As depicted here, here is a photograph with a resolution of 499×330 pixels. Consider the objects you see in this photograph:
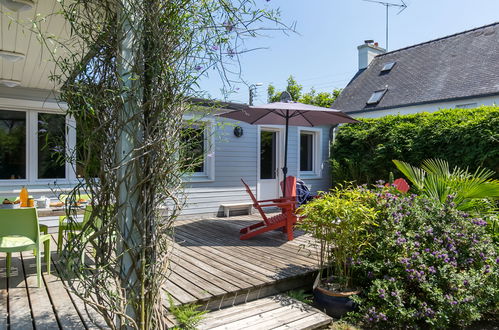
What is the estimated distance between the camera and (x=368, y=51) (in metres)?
15.1

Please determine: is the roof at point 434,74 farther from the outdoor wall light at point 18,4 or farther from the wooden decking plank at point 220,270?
the outdoor wall light at point 18,4

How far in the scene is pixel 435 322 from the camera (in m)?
2.99

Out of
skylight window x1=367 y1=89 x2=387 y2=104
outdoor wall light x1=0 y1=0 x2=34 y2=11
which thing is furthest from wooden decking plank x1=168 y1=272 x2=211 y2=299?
skylight window x1=367 y1=89 x2=387 y2=104

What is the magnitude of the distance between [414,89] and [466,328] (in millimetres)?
10151

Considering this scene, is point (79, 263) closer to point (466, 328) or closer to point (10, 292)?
point (10, 292)

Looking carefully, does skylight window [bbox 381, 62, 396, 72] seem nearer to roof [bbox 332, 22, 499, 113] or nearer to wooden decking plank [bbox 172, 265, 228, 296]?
roof [bbox 332, 22, 499, 113]

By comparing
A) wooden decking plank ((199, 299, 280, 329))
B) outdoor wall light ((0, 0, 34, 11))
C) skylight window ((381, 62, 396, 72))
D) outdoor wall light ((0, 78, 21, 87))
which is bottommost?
wooden decking plank ((199, 299, 280, 329))

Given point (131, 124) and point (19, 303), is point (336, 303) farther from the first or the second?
point (19, 303)

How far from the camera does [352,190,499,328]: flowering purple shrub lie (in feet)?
10.0

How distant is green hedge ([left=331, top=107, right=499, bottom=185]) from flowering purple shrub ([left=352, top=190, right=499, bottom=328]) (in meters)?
2.79

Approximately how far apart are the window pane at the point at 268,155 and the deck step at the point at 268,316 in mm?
5090

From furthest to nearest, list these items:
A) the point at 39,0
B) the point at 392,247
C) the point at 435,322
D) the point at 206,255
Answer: the point at 206,255 < the point at 392,247 < the point at 435,322 < the point at 39,0

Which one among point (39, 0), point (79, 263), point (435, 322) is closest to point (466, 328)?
point (435, 322)

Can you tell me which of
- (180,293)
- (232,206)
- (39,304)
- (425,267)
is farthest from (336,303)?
(232,206)
